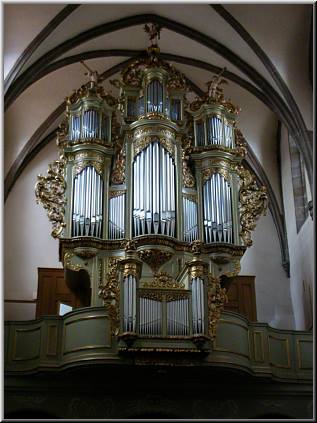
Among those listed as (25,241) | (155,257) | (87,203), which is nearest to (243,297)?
(155,257)

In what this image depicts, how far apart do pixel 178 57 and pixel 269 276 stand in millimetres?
7149

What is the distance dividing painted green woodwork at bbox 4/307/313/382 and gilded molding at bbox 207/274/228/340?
1.26 feet

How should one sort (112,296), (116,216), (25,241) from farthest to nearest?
(25,241), (116,216), (112,296)

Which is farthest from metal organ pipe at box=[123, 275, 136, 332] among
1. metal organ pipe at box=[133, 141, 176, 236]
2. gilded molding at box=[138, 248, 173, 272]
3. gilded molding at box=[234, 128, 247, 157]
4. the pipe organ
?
gilded molding at box=[234, 128, 247, 157]

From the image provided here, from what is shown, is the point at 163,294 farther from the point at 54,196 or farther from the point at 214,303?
the point at 54,196

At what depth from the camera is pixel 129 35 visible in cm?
2166

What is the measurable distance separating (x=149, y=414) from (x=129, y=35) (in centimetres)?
1093

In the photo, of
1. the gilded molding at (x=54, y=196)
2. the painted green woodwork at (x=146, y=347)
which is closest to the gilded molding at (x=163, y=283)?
the painted green woodwork at (x=146, y=347)

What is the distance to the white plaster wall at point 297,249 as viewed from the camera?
20.5 m

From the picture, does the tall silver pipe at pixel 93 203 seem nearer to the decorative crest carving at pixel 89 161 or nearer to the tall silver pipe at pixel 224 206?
the decorative crest carving at pixel 89 161

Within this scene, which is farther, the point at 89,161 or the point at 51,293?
the point at 51,293

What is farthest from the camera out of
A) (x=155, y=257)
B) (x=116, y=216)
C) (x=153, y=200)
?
(x=116, y=216)

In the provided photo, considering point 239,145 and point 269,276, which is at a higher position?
point 239,145

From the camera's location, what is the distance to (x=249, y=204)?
18688 millimetres
